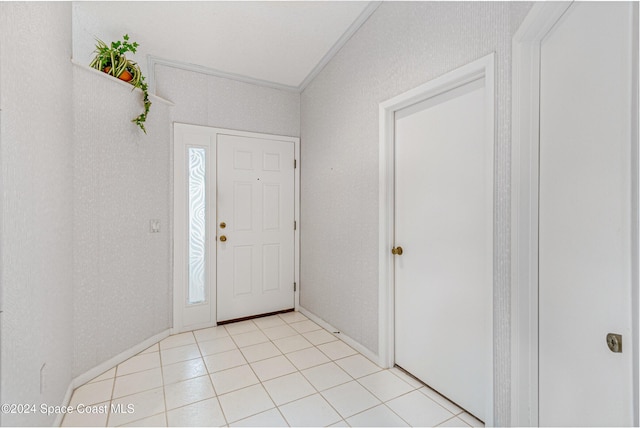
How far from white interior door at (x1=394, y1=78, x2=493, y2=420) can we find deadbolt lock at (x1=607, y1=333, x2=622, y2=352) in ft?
1.98

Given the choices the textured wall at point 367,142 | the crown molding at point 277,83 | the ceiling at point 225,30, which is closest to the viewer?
the textured wall at point 367,142

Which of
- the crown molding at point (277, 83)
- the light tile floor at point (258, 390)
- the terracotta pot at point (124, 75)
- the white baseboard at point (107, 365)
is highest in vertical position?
the crown molding at point (277, 83)

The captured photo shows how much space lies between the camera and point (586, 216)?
39.6 inches

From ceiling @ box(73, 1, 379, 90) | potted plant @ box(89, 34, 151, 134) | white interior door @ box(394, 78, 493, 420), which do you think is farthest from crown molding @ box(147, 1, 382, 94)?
white interior door @ box(394, 78, 493, 420)

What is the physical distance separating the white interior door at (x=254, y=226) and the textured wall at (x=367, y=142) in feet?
0.74

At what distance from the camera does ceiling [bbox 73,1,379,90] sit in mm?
2229

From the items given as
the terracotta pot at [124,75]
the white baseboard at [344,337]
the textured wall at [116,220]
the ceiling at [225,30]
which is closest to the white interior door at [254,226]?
the white baseboard at [344,337]

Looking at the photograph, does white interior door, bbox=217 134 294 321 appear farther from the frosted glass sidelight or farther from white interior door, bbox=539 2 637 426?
white interior door, bbox=539 2 637 426

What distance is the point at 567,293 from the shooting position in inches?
43.5

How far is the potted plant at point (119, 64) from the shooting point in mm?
2264

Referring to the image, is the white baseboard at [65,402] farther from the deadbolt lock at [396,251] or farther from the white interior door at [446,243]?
the deadbolt lock at [396,251]

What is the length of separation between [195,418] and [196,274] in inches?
60.7

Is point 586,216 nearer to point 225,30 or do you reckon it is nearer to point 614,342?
point 614,342

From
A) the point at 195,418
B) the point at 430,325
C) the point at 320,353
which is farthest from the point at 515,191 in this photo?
the point at 195,418
